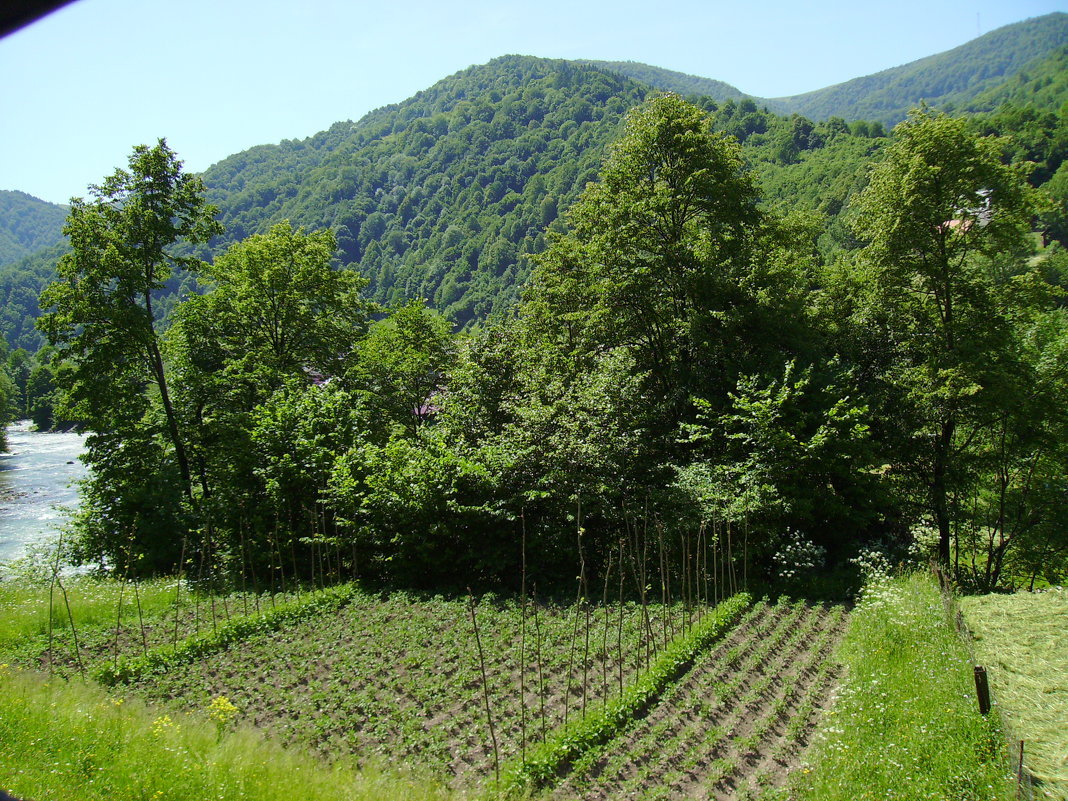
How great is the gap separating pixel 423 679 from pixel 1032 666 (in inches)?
307

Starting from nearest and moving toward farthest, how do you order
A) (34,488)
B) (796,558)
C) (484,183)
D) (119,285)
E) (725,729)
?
1. (725,729)
2. (796,558)
3. (119,285)
4. (34,488)
5. (484,183)

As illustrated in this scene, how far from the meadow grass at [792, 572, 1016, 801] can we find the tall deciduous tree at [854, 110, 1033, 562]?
313 inches

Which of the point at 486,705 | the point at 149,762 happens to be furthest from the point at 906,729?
the point at 149,762

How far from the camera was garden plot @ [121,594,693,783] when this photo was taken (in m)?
7.53

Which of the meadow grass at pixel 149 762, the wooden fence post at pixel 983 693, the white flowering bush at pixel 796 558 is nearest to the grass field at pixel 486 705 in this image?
the meadow grass at pixel 149 762

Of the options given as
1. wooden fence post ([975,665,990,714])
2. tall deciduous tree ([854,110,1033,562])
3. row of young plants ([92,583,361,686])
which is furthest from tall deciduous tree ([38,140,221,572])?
wooden fence post ([975,665,990,714])

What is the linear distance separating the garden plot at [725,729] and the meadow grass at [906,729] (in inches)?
14.7

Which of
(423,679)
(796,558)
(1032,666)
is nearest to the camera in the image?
(1032,666)

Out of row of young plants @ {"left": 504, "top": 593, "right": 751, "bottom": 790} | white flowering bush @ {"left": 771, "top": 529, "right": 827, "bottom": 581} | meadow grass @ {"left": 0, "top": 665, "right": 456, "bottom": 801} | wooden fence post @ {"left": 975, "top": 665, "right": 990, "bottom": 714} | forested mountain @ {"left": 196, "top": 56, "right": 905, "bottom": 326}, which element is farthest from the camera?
forested mountain @ {"left": 196, "top": 56, "right": 905, "bottom": 326}

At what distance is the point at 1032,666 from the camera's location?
6.95 m

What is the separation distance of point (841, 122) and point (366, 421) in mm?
141227

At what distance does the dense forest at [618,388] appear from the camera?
15102 millimetres

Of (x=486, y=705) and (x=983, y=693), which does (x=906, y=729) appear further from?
(x=486, y=705)

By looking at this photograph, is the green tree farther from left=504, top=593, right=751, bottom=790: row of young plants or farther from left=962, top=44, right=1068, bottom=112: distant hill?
left=962, top=44, right=1068, bottom=112: distant hill
